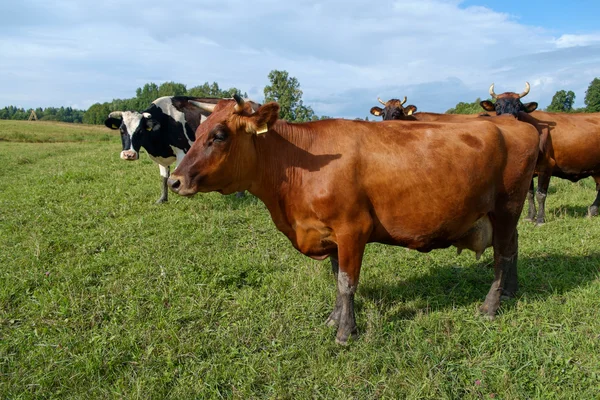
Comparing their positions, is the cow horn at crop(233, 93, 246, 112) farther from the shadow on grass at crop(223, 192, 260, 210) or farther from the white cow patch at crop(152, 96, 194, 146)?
the white cow patch at crop(152, 96, 194, 146)

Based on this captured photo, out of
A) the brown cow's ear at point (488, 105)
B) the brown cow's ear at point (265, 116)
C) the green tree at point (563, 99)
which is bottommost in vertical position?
the brown cow's ear at point (265, 116)

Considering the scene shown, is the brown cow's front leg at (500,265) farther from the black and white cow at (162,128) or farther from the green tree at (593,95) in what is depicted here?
the green tree at (593,95)

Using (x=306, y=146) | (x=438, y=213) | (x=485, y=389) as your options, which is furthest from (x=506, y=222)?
(x=306, y=146)

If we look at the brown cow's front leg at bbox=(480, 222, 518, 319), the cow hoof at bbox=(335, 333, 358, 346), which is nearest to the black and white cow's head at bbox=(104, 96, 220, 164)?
the cow hoof at bbox=(335, 333, 358, 346)

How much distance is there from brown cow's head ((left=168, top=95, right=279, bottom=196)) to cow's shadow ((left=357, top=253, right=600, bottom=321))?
2176 millimetres

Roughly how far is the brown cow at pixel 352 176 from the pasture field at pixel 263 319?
584mm

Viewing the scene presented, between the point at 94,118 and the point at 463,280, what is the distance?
101 m

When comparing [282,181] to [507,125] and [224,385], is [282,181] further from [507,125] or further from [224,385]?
[507,125]

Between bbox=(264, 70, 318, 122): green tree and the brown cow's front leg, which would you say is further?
bbox=(264, 70, 318, 122): green tree

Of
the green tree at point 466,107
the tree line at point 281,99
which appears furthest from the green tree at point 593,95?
the green tree at point 466,107

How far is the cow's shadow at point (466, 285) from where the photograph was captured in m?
4.76

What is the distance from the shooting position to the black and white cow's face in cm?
873

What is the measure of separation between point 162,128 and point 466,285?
6731 millimetres

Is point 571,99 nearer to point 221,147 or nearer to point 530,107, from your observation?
point 530,107
